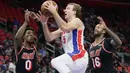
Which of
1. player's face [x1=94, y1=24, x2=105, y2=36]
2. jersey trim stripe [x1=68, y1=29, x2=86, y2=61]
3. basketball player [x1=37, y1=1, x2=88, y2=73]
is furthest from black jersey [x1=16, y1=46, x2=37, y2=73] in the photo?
player's face [x1=94, y1=24, x2=105, y2=36]

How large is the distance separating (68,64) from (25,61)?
1.25m

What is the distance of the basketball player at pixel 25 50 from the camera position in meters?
7.35

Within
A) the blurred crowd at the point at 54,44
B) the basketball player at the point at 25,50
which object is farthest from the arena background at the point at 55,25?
the basketball player at the point at 25,50

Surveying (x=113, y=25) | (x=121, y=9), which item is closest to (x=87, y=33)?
(x=113, y=25)

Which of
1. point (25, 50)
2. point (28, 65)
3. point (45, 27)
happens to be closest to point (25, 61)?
point (28, 65)

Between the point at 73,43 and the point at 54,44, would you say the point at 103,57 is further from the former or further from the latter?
the point at 54,44

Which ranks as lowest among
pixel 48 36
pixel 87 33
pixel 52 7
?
pixel 87 33

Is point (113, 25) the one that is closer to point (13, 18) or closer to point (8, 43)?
point (13, 18)

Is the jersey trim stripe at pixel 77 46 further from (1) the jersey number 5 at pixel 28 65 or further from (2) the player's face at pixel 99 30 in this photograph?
(2) the player's face at pixel 99 30

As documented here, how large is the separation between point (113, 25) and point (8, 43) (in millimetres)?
8191

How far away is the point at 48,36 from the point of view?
691cm

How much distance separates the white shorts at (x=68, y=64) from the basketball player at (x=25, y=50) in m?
1.08

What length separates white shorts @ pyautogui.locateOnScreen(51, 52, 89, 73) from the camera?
634 cm

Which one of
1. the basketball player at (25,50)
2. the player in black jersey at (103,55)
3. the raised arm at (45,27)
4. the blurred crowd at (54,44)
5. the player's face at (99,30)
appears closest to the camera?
the raised arm at (45,27)
